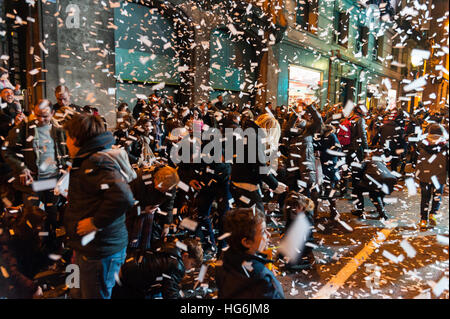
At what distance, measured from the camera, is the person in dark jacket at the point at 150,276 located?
260 cm

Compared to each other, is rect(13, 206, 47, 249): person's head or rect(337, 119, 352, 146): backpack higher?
rect(337, 119, 352, 146): backpack

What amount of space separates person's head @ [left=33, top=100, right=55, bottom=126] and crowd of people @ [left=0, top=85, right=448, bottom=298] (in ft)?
0.05

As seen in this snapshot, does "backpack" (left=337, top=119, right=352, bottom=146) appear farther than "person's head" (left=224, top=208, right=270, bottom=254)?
Yes

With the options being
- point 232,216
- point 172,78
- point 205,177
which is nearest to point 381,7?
point 172,78

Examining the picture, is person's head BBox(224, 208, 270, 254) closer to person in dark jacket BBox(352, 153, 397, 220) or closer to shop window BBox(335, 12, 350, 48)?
person in dark jacket BBox(352, 153, 397, 220)

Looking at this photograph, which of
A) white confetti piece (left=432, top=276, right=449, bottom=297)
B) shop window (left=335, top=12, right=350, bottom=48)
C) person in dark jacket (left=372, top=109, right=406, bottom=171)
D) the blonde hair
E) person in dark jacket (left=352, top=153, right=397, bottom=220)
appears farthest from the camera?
shop window (left=335, top=12, right=350, bottom=48)

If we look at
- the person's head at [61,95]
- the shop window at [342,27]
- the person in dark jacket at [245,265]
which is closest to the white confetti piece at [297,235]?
the person in dark jacket at [245,265]

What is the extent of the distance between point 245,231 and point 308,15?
59.0 ft

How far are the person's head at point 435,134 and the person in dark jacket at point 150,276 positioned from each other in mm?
5139

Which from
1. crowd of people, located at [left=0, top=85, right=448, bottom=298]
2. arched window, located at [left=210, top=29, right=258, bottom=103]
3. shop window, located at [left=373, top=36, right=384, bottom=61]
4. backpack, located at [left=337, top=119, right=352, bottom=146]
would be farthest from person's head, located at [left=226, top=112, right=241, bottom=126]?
shop window, located at [left=373, top=36, right=384, bottom=61]

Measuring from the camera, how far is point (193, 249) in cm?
293

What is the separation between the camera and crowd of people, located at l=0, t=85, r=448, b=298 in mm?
2283

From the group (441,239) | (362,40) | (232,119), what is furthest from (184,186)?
(362,40)
